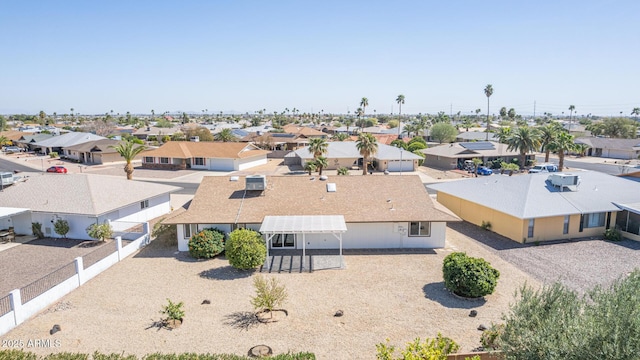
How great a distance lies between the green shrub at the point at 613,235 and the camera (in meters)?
30.1

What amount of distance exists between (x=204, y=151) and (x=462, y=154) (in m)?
44.3

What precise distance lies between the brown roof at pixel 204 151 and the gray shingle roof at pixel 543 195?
130 ft

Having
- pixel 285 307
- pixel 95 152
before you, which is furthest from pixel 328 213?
pixel 95 152

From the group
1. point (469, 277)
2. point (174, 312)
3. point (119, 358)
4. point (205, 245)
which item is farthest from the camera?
point (205, 245)

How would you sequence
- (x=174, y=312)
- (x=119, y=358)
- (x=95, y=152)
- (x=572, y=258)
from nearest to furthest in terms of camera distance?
(x=119, y=358), (x=174, y=312), (x=572, y=258), (x=95, y=152)

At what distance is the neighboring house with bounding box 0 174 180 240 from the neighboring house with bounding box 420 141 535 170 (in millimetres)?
48292

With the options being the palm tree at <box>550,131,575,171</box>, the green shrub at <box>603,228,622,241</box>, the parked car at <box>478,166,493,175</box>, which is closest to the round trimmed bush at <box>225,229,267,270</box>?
the green shrub at <box>603,228,622,241</box>

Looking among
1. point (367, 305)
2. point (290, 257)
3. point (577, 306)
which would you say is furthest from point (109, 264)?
point (577, 306)

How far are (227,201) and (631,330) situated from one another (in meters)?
24.7

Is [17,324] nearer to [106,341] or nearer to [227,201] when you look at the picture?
[106,341]

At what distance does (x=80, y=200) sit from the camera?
30.4 metres

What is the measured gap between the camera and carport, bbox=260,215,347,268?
24.5 meters

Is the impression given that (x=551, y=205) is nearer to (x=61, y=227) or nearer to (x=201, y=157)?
(x=61, y=227)

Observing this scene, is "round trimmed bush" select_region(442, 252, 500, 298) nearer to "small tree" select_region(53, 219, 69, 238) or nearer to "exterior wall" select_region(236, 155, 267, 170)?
"small tree" select_region(53, 219, 69, 238)
